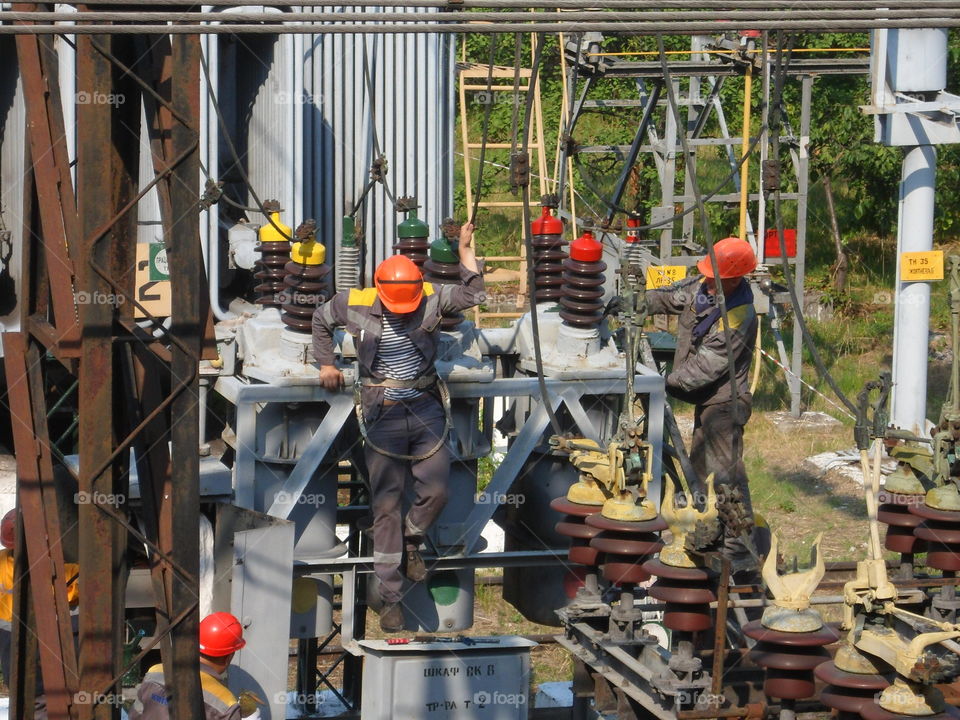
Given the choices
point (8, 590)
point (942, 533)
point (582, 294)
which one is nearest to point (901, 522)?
point (942, 533)

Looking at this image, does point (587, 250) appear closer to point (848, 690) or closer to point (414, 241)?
point (414, 241)

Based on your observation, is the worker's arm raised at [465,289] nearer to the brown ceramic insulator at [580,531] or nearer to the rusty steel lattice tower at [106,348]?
the brown ceramic insulator at [580,531]

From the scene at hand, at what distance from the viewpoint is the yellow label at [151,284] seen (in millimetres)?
10275

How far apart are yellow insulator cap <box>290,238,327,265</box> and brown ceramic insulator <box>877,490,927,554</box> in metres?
3.82

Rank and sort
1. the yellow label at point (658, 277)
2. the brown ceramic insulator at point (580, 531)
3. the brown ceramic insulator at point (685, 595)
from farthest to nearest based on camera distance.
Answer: the yellow label at point (658, 277) → the brown ceramic insulator at point (580, 531) → the brown ceramic insulator at point (685, 595)

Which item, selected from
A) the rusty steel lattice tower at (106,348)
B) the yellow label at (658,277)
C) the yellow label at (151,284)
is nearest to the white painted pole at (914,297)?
the yellow label at (658,277)

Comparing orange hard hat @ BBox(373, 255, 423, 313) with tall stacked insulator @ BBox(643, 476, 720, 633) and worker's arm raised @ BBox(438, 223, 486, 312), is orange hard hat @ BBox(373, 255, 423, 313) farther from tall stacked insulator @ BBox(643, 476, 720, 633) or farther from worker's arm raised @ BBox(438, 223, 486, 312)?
tall stacked insulator @ BBox(643, 476, 720, 633)

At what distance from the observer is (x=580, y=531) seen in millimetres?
7613

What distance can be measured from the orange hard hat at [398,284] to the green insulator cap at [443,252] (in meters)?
0.99

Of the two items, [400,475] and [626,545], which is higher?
[400,475]

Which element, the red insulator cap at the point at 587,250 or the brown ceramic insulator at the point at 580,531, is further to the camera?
the red insulator cap at the point at 587,250

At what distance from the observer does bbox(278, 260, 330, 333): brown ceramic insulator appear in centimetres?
917

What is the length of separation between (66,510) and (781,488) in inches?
324

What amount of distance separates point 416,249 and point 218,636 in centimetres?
336
